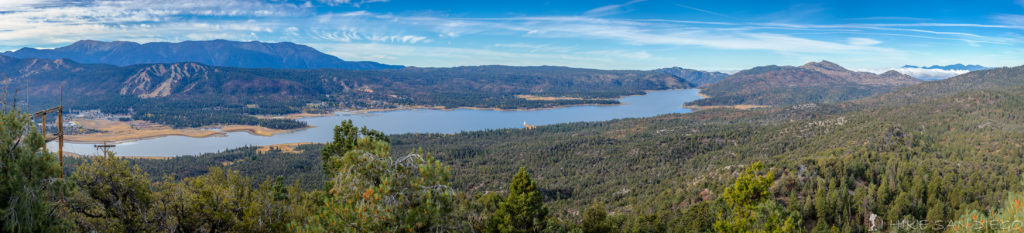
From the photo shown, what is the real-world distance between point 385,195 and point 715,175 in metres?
49.4

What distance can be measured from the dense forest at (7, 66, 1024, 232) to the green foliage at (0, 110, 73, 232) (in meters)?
3.14

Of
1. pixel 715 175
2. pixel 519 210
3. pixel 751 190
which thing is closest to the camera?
pixel 751 190

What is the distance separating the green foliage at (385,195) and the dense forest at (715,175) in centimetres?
5

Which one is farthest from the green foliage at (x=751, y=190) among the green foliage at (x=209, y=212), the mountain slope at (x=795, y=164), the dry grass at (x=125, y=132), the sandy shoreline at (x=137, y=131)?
the dry grass at (x=125, y=132)

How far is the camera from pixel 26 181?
9.09 meters

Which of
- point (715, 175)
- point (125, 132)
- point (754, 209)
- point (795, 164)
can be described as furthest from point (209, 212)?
point (125, 132)

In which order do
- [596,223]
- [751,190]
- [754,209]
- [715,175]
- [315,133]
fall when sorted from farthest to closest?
[315,133], [715,175], [596,223], [751,190], [754,209]

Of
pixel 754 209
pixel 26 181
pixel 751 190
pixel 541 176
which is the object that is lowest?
pixel 541 176

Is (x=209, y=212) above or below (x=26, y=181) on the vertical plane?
below

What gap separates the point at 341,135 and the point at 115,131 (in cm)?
15171

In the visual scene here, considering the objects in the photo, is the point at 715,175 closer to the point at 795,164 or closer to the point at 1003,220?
the point at 795,164

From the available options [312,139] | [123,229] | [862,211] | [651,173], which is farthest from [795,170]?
[312,139]

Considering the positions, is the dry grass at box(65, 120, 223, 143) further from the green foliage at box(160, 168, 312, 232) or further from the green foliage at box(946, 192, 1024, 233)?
the green foliage at box(946, 192, 1024, 233)

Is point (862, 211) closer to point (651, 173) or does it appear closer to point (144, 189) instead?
point (651, 173)
